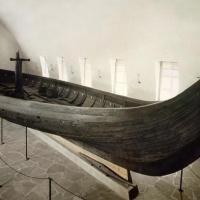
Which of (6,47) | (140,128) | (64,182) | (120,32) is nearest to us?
(140,128)

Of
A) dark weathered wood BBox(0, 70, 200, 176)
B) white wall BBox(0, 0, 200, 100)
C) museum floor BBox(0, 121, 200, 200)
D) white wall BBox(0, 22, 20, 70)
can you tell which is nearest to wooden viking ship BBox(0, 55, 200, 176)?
dark weathered wood BBox(0, 70, 200, 176)

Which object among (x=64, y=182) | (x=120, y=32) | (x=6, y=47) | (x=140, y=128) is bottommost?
(x=64, y=182)

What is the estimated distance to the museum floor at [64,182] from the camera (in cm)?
559

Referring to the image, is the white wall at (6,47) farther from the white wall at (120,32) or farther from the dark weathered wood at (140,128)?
the dark weathered wood at (140,128)

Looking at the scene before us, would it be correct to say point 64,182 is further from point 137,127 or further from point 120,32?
point 120,32

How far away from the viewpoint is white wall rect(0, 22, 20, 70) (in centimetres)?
1581

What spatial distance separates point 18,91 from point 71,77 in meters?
6.15

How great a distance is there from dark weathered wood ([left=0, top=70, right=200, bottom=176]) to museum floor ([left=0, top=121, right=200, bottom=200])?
9.54 ft

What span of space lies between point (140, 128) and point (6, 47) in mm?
16012

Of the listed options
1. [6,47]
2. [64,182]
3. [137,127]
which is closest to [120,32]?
[64,182]

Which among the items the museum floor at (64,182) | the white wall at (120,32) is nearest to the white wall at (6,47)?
the white wall at (120,32)

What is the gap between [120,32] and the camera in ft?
26.9

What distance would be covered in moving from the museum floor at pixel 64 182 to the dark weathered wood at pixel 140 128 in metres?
2.91

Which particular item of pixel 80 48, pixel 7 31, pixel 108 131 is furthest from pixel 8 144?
pixel 7 31
